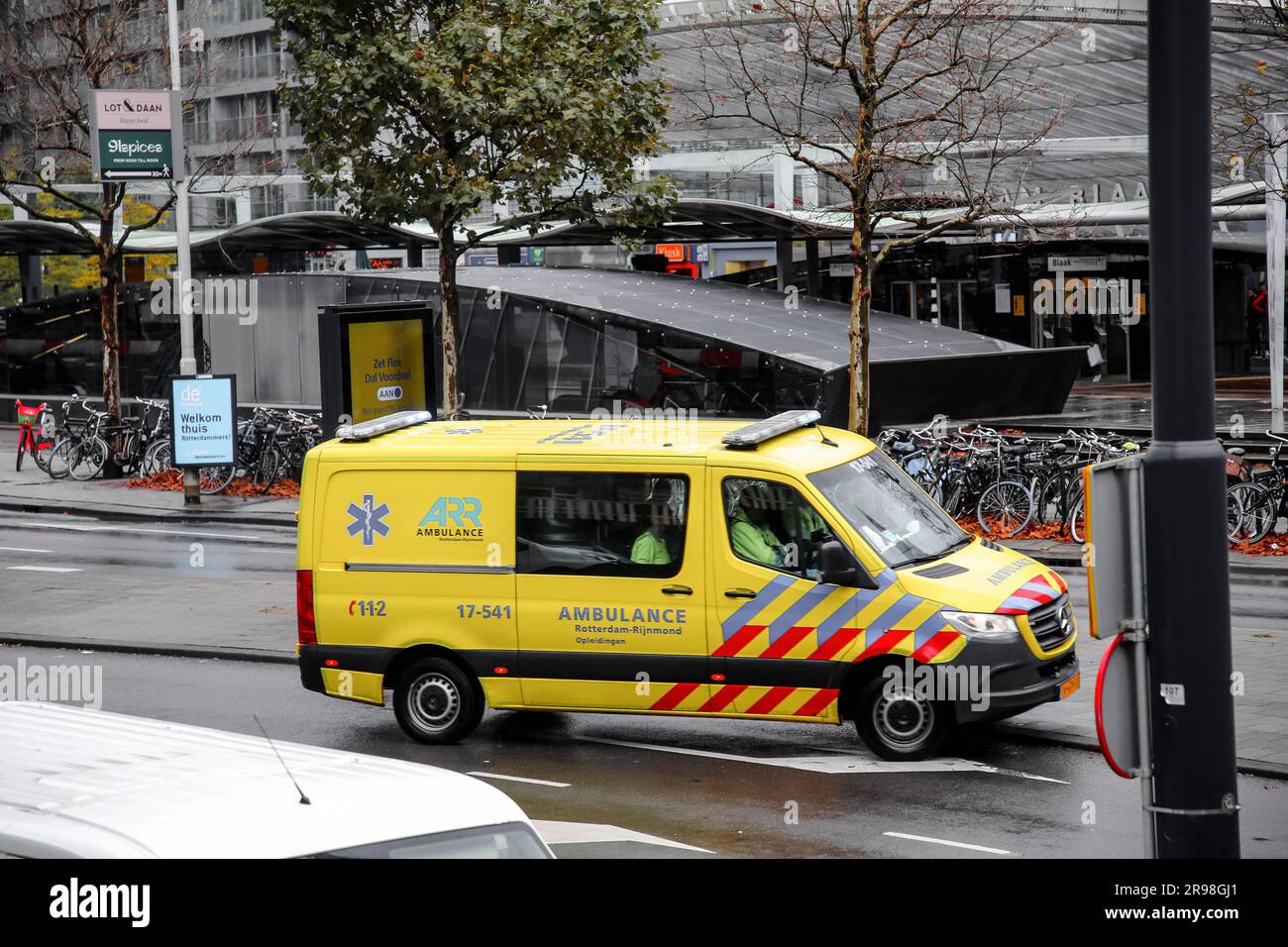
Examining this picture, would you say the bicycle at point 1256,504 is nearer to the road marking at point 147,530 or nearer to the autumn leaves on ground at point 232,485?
the road marking at point 147,530

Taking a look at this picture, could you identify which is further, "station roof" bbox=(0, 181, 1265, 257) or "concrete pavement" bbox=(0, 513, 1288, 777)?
"station roof" bbox=(0, 181, 1265, 257)

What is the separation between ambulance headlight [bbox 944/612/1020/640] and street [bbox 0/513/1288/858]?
2.63ft

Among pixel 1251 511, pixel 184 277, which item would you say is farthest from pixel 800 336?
pixel 1251 511

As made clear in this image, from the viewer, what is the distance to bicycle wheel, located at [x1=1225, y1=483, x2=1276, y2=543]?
60.6 feet

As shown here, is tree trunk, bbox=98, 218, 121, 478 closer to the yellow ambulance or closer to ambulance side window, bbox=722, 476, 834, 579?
the yellow ambulance

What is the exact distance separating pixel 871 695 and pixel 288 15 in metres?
15.7

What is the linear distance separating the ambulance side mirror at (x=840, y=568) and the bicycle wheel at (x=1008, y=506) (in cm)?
1052

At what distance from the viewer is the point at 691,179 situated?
57594 millimetres

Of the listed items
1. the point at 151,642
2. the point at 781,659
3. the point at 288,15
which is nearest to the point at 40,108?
the point at 288,15

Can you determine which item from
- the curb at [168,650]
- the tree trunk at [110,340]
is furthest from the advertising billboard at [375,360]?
the tree trunk at [110,340]

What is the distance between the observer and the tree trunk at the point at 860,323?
2083cm

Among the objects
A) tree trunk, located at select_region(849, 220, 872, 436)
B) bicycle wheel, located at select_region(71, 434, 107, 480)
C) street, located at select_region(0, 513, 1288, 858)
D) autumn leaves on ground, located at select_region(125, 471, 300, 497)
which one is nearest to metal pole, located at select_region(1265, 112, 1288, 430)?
tree trunk, located at select_region(849, 220, 872, 436)

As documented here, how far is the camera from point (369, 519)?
10.8 metres
